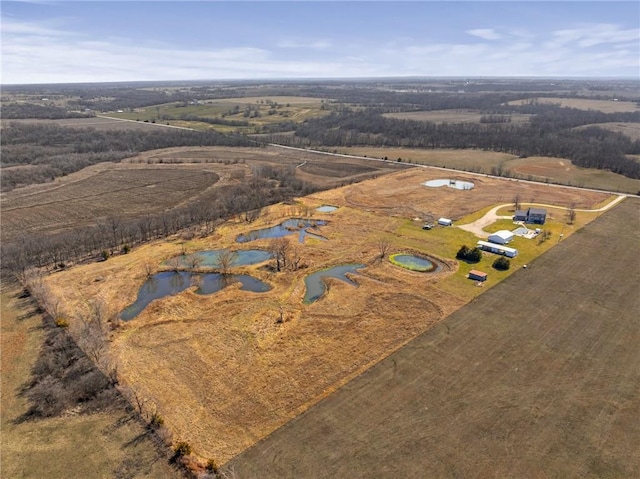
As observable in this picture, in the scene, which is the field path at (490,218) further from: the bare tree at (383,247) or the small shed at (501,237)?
the bare tree at (383,247)

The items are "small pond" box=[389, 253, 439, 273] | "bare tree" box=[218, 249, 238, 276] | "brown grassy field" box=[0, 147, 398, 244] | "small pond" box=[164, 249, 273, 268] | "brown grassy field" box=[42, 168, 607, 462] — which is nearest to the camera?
"brown grassy field" box=[42, 168, 607, 462]

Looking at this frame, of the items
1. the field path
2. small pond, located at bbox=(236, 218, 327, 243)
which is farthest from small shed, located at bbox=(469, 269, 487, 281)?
small pond, located at bbox=(236, 218, 327, 243)

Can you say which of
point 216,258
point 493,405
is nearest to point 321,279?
point 216,258

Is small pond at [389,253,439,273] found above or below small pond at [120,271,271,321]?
above

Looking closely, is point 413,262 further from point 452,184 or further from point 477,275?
point 452,184

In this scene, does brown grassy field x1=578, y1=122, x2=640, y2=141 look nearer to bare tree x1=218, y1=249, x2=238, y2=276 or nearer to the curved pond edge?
the curved pond edge
